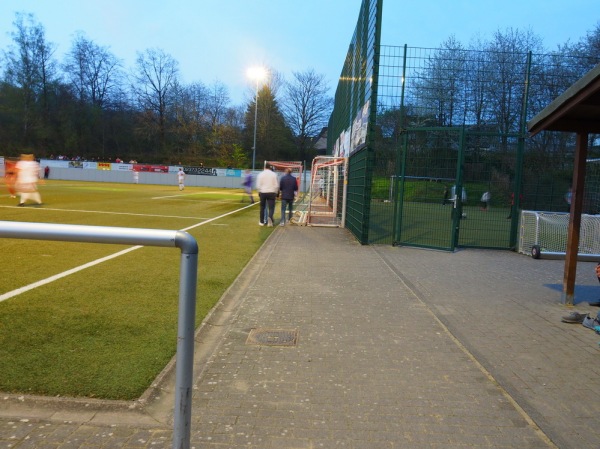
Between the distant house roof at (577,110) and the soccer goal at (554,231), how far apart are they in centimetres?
504

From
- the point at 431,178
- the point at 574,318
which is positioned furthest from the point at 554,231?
the point at 574,318

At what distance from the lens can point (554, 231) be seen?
11070 millimetres

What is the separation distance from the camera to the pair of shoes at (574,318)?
5688mm

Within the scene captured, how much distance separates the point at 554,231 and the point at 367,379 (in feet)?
29.5

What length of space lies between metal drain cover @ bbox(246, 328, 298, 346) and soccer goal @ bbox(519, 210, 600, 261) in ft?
25.9

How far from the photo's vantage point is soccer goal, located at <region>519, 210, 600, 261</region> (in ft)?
35.7

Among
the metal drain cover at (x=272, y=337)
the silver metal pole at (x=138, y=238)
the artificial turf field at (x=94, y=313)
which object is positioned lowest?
the metal drain cover at (x=272, y=337)

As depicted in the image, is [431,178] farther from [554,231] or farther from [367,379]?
[367,379]

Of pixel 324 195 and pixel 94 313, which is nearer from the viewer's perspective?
pixel 94 313

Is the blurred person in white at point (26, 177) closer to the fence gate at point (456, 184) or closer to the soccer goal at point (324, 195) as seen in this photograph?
the soccer goal at point (324, 195)

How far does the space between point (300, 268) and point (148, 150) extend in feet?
239

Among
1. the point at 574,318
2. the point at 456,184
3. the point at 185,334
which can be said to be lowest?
the point at 574,318

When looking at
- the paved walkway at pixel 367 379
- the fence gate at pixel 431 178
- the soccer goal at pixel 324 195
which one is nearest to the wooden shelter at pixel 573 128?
the paved walkway at pixel 367 379

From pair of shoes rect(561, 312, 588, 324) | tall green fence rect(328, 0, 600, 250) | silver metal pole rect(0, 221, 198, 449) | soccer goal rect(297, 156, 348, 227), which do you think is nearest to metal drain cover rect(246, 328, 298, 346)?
silver metal pole rect(0, 221, 198, 449)
